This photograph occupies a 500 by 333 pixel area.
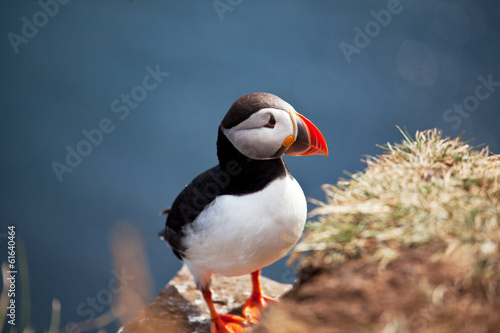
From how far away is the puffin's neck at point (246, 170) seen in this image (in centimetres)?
217

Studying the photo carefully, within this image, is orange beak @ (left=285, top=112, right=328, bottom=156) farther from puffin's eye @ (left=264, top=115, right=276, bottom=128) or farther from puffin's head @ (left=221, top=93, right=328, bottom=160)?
puffin's eye @ (left=264, top=115, right=276, bottom=128)

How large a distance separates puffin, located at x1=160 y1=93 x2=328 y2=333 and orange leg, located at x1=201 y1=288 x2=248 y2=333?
28 centimetres

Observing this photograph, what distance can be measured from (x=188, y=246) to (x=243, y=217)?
1.46 ft

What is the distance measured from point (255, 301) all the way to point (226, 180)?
39.9 inches

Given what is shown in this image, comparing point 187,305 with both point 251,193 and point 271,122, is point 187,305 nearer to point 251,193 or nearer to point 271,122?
point 251,193

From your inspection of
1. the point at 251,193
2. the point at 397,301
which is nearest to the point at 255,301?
the point at 251,193

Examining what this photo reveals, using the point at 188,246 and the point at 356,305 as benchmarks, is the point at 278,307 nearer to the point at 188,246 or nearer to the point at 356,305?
the point at 356,305

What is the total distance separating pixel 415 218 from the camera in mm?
1411

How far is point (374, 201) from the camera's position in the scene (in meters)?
1.58

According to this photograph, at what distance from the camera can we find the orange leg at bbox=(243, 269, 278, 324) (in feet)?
9.20

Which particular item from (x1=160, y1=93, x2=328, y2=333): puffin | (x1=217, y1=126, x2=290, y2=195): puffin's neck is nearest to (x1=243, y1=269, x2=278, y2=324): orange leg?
(x1=160, y1=93, x2=328, y2=333): puffin

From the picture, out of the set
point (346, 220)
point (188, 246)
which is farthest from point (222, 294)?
point (346, 220)

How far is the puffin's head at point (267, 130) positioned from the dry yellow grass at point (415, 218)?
0.33m

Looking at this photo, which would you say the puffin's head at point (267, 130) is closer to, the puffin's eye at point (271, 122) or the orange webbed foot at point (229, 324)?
the puffin's eye at point (271, 122)
